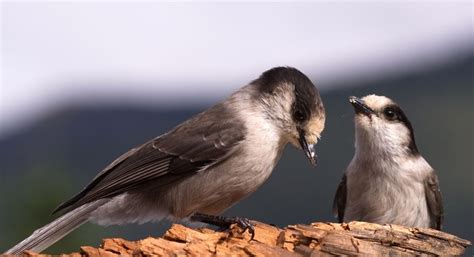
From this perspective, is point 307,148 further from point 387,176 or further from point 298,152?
point 298,152

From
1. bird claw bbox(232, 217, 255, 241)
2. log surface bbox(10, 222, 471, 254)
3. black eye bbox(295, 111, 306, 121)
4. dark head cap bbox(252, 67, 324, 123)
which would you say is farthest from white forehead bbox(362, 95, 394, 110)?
bird claw bbox(232, 217, 255, 241)

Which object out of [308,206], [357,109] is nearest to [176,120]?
[308,206]

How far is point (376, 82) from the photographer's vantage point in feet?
506

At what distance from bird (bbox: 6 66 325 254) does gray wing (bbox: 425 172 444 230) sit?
6.51ft

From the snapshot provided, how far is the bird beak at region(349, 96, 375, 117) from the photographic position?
10.4 m

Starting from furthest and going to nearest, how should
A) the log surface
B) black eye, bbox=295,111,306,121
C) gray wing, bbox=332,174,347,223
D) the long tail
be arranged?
gray wing, bbox=332,174,347,223 → black eye, bbox=295,111,306,121 → the long tail → the log surface

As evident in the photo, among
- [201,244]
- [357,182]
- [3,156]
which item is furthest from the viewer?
[3,156]

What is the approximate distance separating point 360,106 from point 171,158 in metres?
2.37

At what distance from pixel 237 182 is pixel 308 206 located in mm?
103990

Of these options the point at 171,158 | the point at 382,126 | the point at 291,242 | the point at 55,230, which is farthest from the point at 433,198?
the point at 55,230

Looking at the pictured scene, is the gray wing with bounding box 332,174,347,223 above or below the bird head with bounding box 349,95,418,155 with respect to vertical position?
below

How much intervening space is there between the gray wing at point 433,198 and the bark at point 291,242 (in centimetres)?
230

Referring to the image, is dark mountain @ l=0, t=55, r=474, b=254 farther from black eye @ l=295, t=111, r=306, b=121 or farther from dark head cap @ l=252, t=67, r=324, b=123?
black eye @ l=295, t=111, r=306, b=121

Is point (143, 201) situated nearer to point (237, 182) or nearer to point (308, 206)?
point (237, 182)
